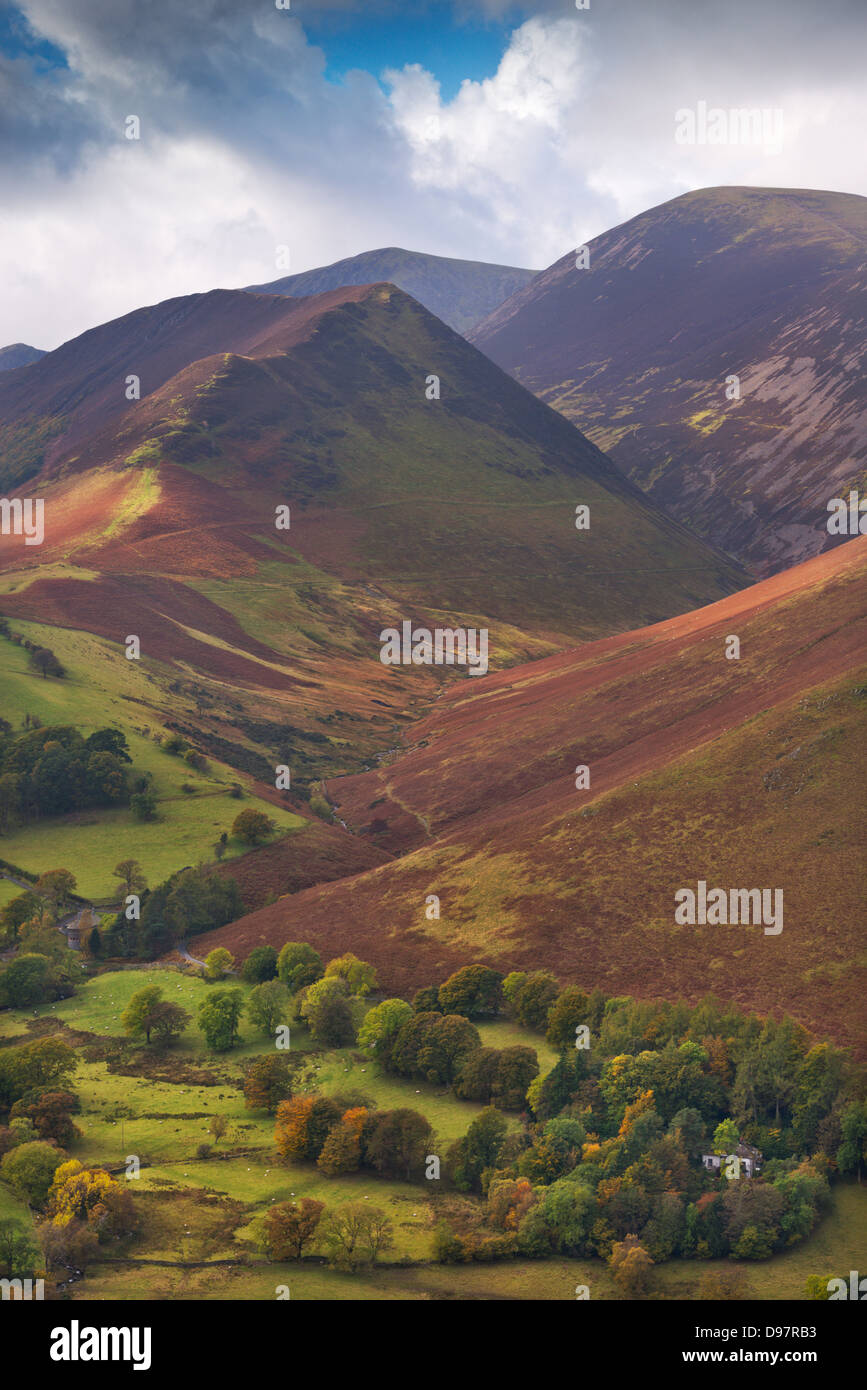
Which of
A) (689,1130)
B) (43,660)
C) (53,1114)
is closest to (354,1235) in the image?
(689,1130)

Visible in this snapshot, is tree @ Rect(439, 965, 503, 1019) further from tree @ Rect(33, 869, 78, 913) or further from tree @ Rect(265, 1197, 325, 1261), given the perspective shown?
tree @ Rect(33, 869, 78, 913)

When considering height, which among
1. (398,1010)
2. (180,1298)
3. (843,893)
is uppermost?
(843,893)

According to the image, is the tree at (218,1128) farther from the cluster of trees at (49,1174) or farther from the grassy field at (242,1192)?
the cluster of trees at (49,1174)

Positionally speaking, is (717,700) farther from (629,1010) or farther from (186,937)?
(186,937)

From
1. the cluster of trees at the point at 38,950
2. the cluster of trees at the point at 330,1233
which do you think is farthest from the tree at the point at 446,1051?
the cluster of trees at the point at 38,950

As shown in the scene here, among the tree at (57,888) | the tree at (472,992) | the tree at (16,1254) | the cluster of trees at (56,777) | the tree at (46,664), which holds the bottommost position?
the tree at (16,1254)

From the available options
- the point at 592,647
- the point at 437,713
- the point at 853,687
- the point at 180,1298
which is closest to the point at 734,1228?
the point at 180,1298
